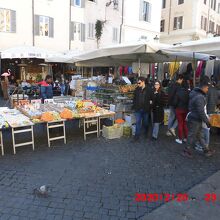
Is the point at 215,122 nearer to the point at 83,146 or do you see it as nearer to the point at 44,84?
the point at 83,146

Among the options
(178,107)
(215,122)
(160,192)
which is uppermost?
(178,107)

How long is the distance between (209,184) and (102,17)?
1951cm

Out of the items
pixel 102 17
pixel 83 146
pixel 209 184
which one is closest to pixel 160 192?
pixel 209 184

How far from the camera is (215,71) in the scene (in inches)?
449

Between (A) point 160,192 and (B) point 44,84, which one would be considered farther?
(B) point 44,84

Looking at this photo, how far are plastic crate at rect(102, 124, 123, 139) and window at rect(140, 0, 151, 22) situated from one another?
1950 centimetres

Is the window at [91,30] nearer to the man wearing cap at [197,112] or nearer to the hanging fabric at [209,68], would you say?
the hanging fabric at [209,68]

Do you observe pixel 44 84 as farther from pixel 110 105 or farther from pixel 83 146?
pixel 83 146

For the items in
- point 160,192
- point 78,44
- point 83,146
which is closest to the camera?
point 160,192

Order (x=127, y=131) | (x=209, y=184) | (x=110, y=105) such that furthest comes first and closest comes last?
(x=110, y=105)
(x=127, y=131)
(x=209, y=184)

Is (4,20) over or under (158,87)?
over

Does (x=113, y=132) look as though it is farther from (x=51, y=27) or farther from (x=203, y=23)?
(x=203, y=23)

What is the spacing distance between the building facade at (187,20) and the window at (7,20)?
63.5 feet

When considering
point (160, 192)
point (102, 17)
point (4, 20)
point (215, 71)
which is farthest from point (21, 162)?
point (102, 17)
